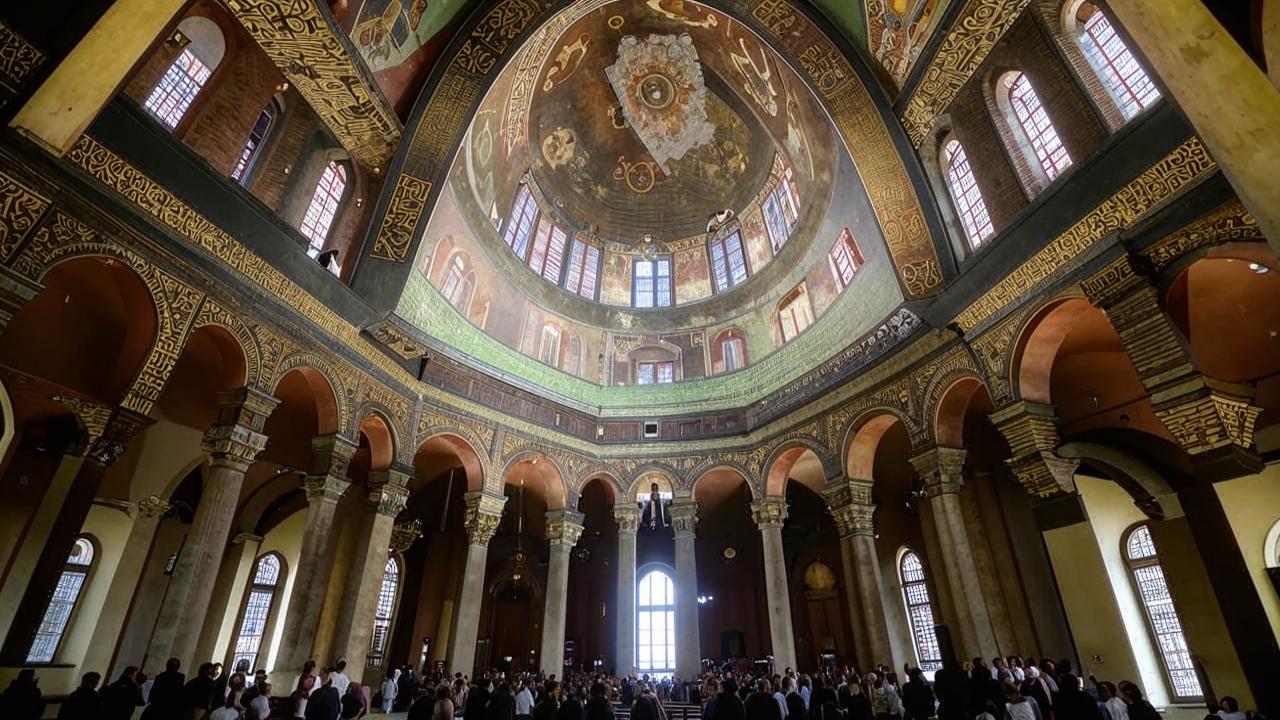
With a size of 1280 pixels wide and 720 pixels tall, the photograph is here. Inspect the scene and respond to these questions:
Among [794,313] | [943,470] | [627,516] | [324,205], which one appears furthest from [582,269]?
[943,470]

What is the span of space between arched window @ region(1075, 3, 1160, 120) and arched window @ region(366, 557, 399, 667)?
20.0 metres

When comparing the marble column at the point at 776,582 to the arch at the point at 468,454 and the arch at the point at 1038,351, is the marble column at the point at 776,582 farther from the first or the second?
the arch at the point at 468,454

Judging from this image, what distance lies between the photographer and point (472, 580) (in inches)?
540

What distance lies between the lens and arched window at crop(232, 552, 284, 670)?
1547 cm

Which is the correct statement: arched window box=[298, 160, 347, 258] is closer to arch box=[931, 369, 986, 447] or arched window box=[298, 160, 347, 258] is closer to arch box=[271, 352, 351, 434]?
arch box=[271, 352, 351, 434]

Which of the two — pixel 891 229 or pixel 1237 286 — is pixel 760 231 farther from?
pixel 1237 286

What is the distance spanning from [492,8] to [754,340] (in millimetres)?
11874

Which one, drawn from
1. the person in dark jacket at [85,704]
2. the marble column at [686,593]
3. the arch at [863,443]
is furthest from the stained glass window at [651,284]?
the person in dark jacket at [85,704]

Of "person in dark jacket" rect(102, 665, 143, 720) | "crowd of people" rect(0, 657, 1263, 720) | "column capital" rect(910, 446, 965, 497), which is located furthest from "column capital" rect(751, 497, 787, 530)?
"person in dark jacket" rect(102, 665, 143, 720)

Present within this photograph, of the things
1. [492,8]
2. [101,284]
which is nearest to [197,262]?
[101,284]

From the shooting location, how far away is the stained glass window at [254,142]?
962cm

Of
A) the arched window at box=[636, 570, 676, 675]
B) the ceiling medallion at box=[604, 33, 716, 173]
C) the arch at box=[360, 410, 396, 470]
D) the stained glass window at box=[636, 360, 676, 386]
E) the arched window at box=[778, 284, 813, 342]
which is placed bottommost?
the arched window at box=[636, 570, 676, 675]

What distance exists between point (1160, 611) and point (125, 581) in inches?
844

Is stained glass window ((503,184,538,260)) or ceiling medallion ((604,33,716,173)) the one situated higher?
ceiling medallion ((604,33,716,173))
